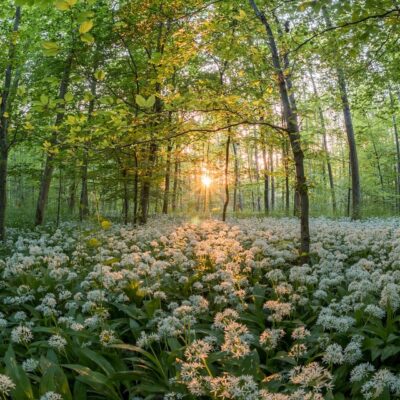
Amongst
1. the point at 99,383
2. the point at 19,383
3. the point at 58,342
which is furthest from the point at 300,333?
the point at 19,383

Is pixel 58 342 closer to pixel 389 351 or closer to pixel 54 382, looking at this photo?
pixel 54 382

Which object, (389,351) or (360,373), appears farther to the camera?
(389,351)

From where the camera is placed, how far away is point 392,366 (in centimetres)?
409

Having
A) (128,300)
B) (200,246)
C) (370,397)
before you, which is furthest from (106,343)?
(200,246)

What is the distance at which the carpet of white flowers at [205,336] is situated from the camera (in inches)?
136

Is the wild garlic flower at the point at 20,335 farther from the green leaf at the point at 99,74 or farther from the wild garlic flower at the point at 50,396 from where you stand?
the green leaf at the point at 99,74

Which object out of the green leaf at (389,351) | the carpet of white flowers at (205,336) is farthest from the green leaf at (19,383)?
the green leaf at (389,351)

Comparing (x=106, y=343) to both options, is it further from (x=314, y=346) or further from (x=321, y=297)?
(x=321, y=297)

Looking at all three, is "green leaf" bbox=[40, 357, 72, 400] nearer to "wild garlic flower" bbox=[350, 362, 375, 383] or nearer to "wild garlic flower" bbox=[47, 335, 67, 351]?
"wild garlic flower" bbox=[47, 335, 67, 351]

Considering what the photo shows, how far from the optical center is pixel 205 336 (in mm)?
4875

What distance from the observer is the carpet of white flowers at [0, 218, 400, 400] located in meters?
3.45

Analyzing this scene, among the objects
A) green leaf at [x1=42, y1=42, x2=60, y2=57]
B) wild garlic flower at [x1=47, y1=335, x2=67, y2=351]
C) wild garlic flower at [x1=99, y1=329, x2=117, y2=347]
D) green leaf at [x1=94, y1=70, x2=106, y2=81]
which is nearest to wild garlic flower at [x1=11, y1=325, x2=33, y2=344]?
wild garlic flower at [x1=47, y1=335, x2=67, y2=351]

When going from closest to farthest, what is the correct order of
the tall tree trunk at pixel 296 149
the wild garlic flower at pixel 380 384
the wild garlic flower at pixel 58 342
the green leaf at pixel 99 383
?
the wild garlic flower at pixel 380 384, the green leaf at pixel 99 383, the wild garlic flower at pixel 58 342, the tall tree trunk at pixel 296 149

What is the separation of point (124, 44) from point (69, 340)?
1241cm
